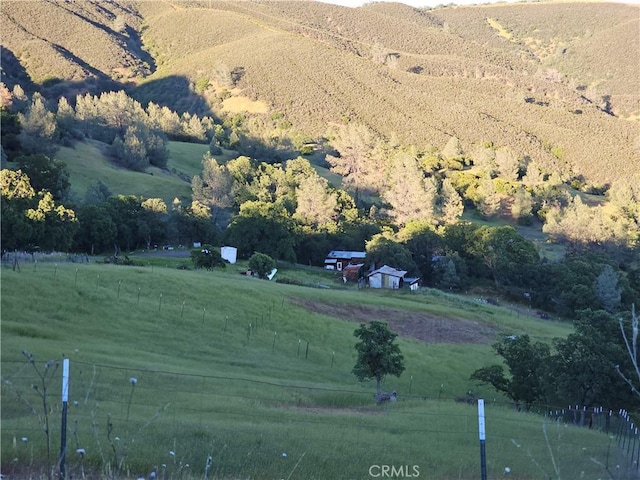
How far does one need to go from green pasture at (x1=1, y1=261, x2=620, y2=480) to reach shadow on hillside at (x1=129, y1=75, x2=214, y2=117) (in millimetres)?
110781

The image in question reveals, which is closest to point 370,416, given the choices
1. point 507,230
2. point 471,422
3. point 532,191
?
point 471,422

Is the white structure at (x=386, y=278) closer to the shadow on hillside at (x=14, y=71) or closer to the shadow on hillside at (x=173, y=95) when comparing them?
the shadow on hillside at (x=173, y=95)

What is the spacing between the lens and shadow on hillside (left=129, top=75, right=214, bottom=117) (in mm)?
150875

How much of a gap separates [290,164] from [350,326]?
54.6m

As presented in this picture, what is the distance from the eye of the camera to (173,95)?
15988cm

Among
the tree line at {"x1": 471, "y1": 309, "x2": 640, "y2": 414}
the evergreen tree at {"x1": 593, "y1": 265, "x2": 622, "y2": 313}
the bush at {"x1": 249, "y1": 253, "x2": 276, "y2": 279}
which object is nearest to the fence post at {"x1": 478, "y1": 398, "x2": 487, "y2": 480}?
the tree line at {"x1": 471, "y1": 309, "x2": 640, "y2": 414}

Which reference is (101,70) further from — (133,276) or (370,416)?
(370,416)

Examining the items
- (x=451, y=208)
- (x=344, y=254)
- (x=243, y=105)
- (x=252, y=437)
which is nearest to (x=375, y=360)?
(x=252, y=437)

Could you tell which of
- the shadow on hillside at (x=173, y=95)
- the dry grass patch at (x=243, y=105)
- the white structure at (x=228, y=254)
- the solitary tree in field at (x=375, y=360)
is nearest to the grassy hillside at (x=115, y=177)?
the white structure at (x=228, y=254)

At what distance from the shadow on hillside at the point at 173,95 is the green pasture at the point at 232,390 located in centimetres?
11078

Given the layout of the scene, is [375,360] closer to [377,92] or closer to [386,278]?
→ [386,278]

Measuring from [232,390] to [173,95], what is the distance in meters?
146

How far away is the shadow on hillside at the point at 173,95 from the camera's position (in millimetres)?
150875

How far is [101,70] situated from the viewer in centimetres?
18038
